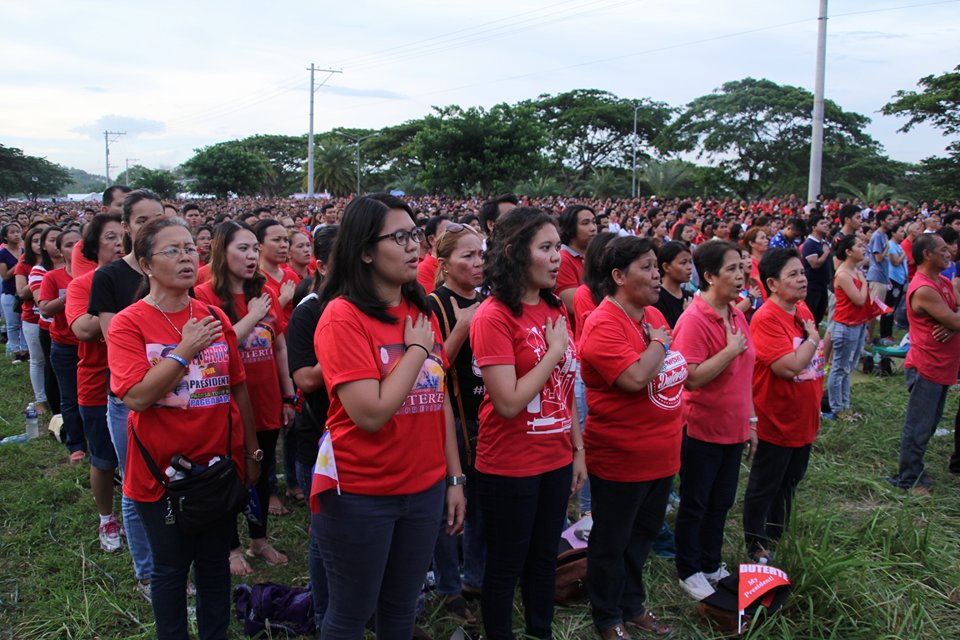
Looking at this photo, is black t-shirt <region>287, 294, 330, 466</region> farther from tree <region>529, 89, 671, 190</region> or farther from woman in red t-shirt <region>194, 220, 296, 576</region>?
tree <region>529, 89, 671, 190</region>

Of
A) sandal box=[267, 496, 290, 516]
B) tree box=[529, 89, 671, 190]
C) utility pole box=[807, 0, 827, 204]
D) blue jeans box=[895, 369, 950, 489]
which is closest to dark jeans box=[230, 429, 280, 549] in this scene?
sandal box=[267, 496, 290, 516]

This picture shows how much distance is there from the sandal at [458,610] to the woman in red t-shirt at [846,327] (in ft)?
14.9

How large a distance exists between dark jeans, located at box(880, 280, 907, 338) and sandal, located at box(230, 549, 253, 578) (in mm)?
9169

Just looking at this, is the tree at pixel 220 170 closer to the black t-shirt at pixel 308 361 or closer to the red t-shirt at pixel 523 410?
the black t-shirt at pixel 308 361

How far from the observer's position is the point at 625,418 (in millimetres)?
2908

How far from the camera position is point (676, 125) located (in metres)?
47.4

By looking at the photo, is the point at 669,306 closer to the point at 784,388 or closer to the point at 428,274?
the point at 784,388

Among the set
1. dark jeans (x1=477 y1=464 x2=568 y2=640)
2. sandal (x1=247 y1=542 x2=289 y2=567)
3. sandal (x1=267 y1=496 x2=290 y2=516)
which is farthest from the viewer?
sandal (x1=267 y1=496 x2=290 y2=516)

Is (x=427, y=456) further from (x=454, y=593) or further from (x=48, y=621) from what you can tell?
(x=48, y=621)

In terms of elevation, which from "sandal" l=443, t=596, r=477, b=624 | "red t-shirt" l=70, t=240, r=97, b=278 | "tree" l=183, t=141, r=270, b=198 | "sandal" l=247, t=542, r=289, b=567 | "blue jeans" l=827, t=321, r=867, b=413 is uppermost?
"tree" l=183, t=141, r=270, b=198

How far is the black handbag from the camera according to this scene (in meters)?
2.49

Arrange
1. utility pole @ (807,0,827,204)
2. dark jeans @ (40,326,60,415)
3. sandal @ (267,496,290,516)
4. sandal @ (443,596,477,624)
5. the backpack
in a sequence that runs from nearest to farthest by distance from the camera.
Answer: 1. the backpack
2. sandal @ (443,596,477,624)
3. sandal @ (267,496,290,516)
4. dark jeans @ (40,326,60,415)
5. utility pole @ (807,0,827,204)

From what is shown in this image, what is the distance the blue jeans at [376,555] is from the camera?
212cm

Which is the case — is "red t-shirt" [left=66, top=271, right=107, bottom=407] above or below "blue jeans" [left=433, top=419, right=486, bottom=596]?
above
